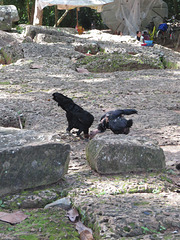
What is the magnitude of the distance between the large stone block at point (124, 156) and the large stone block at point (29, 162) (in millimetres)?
325

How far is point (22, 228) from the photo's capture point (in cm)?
219

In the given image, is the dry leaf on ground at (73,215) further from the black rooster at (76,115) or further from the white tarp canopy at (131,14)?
the white tarp canopy at (131,14)

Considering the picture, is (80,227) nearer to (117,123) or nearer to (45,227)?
(45,227)

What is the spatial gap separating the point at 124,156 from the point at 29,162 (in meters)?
0.80

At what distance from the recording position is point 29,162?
8.45 feet

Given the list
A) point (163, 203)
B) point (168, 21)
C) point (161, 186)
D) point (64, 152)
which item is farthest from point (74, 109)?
point (168, 21)

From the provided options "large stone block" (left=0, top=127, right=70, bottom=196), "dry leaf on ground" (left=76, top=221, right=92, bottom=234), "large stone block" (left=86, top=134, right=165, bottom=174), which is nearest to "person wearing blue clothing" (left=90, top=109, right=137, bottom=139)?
"large stone block" (left=86, top=134, right=165, bottom=174)

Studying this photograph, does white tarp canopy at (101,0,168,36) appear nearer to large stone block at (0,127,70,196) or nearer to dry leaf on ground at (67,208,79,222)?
large stone block at (0,127,70,196)

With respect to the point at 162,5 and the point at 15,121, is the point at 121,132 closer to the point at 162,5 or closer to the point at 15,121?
the point at 15,121

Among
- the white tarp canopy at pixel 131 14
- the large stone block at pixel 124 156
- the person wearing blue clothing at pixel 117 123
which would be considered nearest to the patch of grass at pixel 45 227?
the large stone block at pixel 124 156

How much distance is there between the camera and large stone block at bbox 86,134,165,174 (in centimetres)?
290

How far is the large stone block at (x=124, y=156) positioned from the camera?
2.90 m

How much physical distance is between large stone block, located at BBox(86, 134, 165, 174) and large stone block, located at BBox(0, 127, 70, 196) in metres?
0.33

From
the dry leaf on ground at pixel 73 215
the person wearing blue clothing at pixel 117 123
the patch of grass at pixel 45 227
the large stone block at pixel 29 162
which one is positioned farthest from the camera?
the person wearing blue clothing at pixel 117 123
